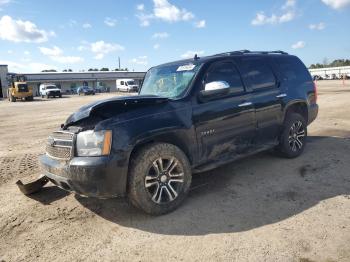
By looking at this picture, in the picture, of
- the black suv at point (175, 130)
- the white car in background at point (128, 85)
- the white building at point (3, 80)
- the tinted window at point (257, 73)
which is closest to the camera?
the black suv at point (175, 130)

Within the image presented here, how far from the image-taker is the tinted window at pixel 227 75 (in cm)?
528

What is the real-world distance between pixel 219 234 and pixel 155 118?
1.60 meters

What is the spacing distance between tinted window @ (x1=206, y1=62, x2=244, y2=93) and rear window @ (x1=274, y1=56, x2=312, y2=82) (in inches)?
52.2

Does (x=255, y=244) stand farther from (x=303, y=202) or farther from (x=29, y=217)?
(x=29, y=217)

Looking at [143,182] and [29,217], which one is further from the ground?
[143,182]

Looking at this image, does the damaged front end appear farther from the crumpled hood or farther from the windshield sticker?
the windshield sticker

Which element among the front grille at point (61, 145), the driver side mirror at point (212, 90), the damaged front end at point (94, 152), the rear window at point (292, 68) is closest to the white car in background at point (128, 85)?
the rear window at point (292, 68)

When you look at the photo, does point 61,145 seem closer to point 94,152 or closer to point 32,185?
point 94,152

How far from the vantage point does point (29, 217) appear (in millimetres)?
4633

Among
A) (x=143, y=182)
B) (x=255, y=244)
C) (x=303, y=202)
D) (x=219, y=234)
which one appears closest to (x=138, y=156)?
(x=143, y=182)

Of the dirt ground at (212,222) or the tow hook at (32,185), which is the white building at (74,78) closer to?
the tow hook at (32,185)

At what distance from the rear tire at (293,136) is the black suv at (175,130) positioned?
0.02 meters

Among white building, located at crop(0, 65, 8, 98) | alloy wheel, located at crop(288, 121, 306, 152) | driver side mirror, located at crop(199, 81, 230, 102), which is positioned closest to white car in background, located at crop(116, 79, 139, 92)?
white building, located at crop(0, 65, 8, 98)

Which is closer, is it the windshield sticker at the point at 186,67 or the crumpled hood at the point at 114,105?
the crumpled hood at the point at 114,105
